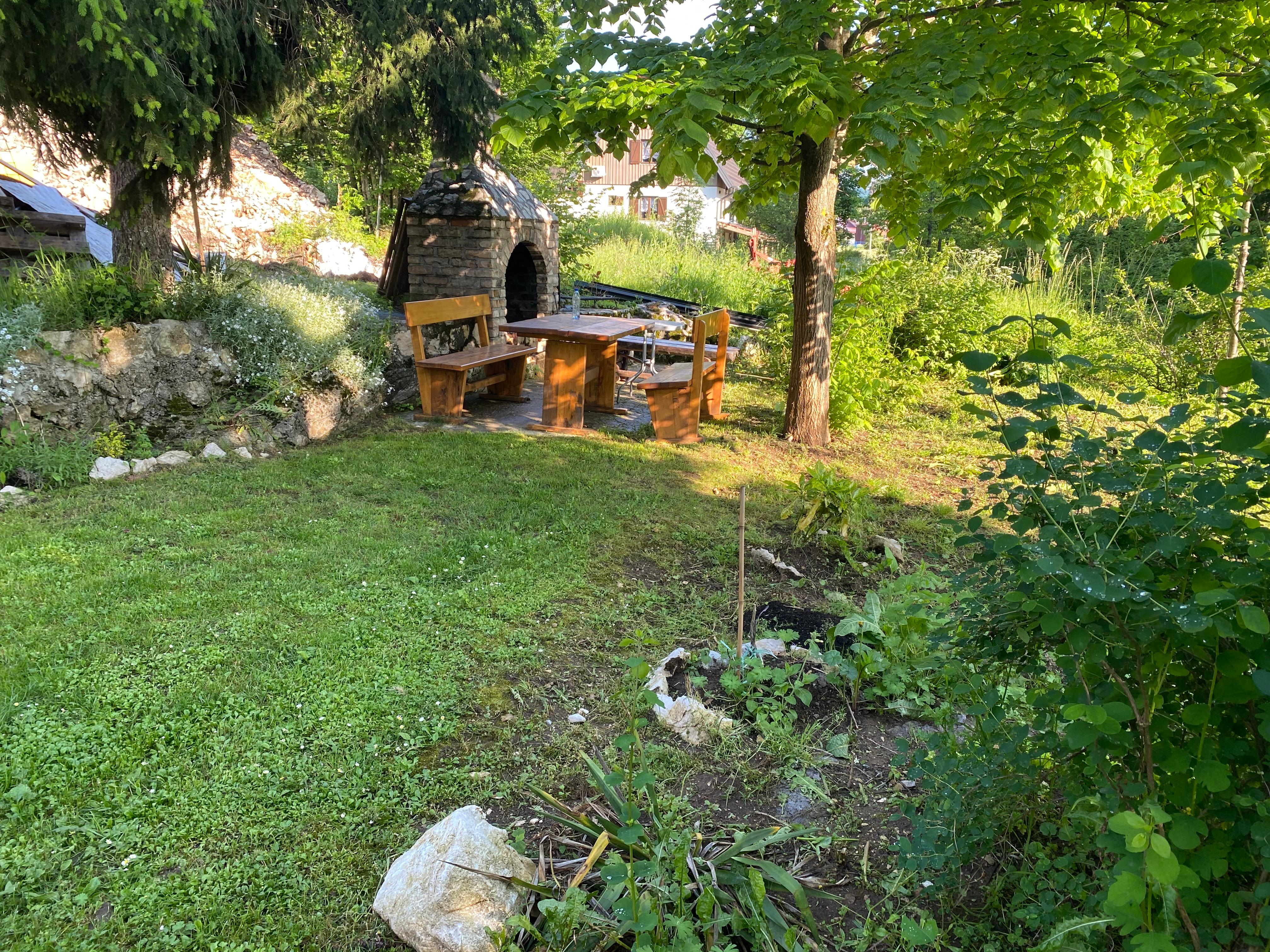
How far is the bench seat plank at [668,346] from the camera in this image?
945cm

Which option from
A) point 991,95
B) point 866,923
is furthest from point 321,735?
point 991,95

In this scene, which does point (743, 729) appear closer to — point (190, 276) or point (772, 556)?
point (772, 556)

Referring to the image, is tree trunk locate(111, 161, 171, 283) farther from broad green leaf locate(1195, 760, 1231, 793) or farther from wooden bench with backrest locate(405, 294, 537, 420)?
broad green leaf locate(1195, 760, 1231, 793)

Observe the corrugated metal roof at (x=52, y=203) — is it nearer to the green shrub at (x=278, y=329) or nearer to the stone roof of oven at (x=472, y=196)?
the stone roof of oven at (x=472, y=196)

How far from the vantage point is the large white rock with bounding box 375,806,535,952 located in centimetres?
207

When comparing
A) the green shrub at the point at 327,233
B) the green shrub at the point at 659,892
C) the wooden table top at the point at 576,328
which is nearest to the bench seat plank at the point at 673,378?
the wooden table top at the point at 576,328

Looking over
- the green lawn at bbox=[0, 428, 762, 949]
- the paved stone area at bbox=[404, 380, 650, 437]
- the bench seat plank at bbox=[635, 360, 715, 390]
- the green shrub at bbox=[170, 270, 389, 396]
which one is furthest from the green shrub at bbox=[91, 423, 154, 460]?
the bench seat plank at bbox=[635, 360, 715, 390]

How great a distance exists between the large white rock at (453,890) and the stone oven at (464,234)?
22.9 ft

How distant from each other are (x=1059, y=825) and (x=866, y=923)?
557mm

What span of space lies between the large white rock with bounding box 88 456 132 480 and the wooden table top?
331 cm

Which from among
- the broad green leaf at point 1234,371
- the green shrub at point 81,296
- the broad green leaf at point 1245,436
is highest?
the green shrub at point 81,296

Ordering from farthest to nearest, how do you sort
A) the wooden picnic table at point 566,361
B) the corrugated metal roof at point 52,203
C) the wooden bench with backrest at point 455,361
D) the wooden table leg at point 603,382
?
the corrugated metal roof at point 52,203, the wooden table leg at point 603,382, the wooden bench with backrest at point 455,361, the wooden picnic table at point 566,361

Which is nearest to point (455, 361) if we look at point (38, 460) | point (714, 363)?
point (714, 363)

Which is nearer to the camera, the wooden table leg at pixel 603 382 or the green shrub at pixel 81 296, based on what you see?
the green shrub at pixel 81 296
